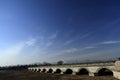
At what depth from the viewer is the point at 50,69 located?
83625 mm

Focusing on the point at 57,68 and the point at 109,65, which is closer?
the point at 109,65

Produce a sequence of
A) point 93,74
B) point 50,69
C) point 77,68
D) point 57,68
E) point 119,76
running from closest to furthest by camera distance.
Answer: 1. point 119,76
2. point 93,74
3. point 77,68
4. point 57,68
5. point 50,69

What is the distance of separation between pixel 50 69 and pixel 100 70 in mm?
40383

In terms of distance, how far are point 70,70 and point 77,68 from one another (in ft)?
26.9

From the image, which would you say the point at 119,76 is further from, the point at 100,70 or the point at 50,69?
the point at 50,69

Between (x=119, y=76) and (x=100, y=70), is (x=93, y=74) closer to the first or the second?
(x=100, y=70)

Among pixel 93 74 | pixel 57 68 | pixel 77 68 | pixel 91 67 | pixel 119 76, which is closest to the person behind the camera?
pixel 119 76

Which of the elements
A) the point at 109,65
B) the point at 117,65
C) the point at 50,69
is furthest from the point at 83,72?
the point at 50,69

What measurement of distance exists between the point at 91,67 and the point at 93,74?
349cm

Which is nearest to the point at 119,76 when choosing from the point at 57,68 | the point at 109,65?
the point at 109,65

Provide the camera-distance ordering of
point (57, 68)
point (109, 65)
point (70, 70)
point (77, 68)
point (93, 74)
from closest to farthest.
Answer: point (109, 65) < point (93, 74) < point (77, 68) < point (70, 70) < point (57, 68)

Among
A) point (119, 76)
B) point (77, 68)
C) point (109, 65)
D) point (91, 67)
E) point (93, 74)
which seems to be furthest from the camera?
point (77, 68)

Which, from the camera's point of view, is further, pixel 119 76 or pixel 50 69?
pixel 50 69

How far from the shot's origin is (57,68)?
7306 cm
